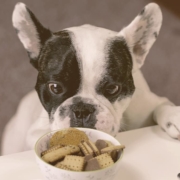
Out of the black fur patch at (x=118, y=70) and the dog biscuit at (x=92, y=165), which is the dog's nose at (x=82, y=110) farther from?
the dog biscuit at (x=92, y=165)

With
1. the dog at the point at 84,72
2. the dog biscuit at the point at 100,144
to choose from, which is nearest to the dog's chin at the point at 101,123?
the dog at the point at 84,72

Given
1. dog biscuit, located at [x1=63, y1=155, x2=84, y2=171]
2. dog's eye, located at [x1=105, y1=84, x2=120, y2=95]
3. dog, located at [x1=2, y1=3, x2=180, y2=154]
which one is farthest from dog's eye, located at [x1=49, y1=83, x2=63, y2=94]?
dog biscuit, located at [x1=63, y1=155, x2=84, y2=171]

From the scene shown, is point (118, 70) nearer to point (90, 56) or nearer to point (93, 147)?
point (90, 56)

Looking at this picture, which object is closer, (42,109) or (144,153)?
(144,153)

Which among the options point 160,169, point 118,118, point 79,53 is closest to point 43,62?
point 79,53

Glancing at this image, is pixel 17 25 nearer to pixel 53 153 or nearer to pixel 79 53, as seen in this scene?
pixel 79 53

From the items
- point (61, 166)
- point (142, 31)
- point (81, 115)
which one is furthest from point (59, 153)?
point (142, 31)

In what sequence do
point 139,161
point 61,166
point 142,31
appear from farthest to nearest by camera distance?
point 142,31
point 139,161
point 61,166

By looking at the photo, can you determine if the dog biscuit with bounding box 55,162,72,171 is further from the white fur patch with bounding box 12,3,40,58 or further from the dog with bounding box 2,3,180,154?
the white fur patch with bounding box 12,3,40,58
